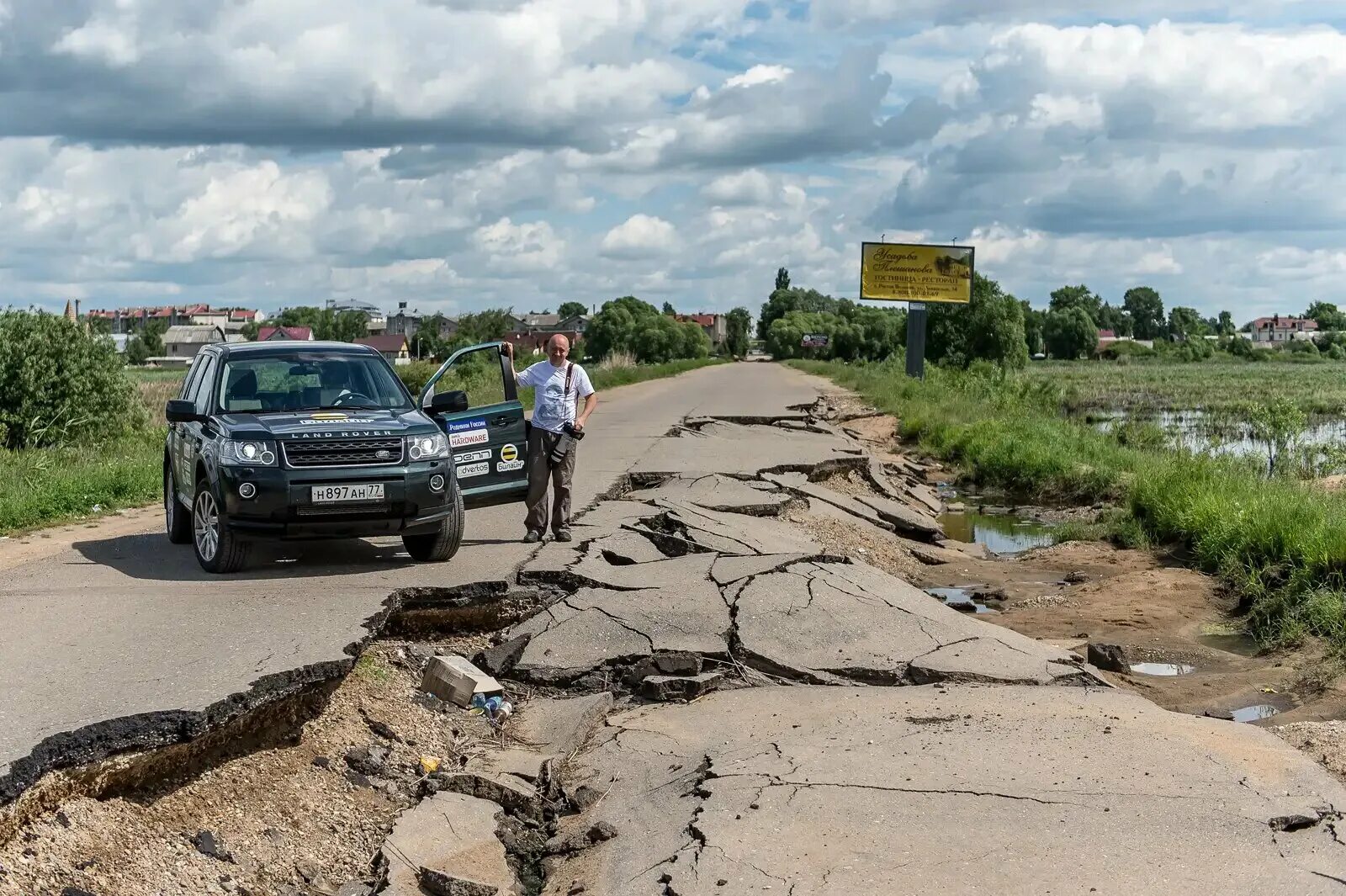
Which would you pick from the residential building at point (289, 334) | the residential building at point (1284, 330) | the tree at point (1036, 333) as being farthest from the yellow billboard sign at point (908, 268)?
the residential building at point (1284, 330)

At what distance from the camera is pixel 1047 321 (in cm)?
13462

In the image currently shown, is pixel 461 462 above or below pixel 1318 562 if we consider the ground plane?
above

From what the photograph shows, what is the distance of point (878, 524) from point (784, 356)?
142184mm

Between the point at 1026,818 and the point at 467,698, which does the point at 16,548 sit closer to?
the point at 467,698

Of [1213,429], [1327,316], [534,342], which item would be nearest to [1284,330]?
[1327,316]

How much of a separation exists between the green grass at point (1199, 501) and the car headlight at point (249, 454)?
702 centimetres

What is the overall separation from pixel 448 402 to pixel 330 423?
1258 millimetres

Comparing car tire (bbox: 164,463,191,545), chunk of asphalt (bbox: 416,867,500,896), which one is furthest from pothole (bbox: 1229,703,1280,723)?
car tire (bbox: 164,463,191,545)

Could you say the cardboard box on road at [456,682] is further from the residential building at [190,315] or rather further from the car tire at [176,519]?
the residential building at [190,315]

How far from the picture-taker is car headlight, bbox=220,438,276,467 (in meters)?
8.80

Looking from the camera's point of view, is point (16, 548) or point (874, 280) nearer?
point (16, 548)

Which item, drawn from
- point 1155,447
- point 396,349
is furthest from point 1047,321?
point 1155,447

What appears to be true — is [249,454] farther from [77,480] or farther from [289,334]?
[289,334]

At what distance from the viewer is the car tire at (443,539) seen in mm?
9445
